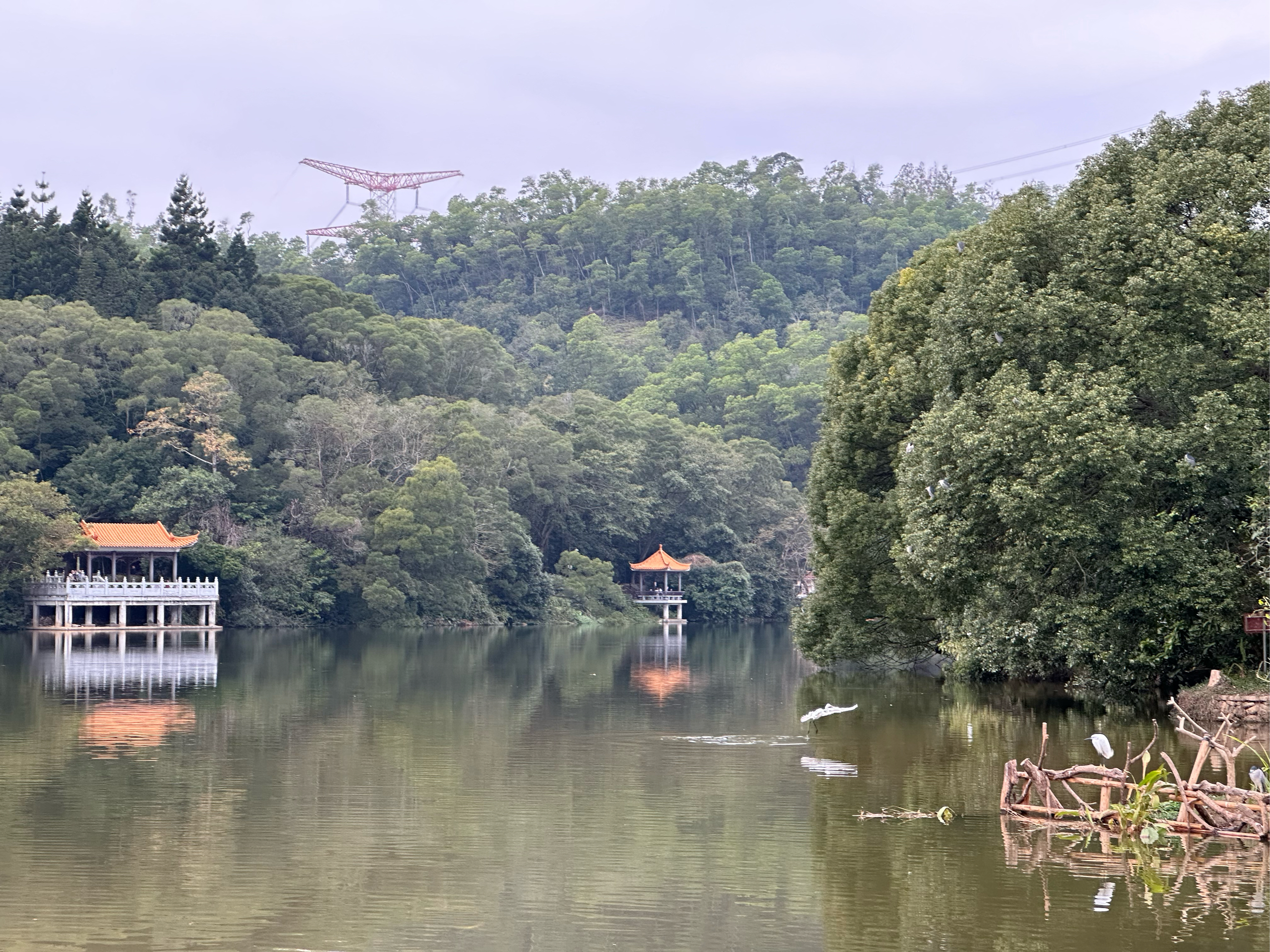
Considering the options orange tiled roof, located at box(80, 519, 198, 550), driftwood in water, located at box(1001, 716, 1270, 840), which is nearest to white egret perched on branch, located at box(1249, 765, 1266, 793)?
driftwood in water, located at box(1001, 716, 1270, 840)

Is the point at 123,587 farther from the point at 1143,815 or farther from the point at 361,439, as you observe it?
the point at 1143,815

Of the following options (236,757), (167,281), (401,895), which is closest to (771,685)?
(236,757)

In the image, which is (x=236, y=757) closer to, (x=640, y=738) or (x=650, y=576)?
(x=640, y=738)

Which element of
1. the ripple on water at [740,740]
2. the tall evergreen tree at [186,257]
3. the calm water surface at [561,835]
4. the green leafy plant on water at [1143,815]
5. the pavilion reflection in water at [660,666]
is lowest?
the pavilion reflection in water at [660,666]

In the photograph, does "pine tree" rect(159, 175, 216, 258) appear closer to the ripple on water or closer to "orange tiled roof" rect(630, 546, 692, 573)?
"orange tiled roof" rect(630, 546, 692, 573)

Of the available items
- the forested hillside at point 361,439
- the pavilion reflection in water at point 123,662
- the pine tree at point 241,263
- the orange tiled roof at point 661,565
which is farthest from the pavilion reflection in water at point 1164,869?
the pine tree at point 241,263

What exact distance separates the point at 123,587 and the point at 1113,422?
36.8 m

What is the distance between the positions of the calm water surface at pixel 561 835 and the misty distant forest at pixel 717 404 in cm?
274

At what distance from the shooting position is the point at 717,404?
9412 cm

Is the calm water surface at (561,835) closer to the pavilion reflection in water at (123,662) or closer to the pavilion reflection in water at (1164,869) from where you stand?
the pavilion reflection in water at (1164,869)

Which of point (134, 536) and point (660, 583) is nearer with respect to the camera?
point (134, 536)

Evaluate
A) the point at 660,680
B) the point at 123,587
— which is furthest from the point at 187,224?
the point at 660,680

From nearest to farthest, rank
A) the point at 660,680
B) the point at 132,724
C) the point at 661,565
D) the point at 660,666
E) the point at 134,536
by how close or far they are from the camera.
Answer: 1. the point at 132,724
2. the point at 660,680
3. the point at 660,666
4. the point at 134,536
5. the point at 661,565

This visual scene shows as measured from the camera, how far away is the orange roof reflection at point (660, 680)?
28.5 meters
